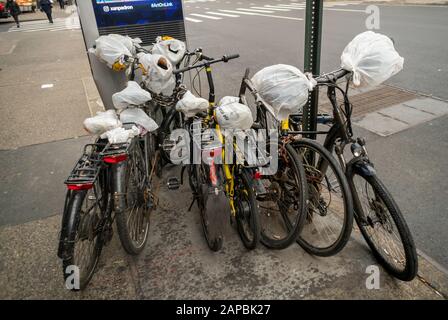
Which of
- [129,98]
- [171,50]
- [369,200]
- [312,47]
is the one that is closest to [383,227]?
[369,200]

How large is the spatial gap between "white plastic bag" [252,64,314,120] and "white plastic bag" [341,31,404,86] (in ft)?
1.00

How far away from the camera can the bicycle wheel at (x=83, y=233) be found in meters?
2.13

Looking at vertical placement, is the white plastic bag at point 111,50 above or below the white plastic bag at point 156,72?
above

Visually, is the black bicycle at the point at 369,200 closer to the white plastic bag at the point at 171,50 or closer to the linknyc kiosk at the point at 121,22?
the white plastic bag at the point at 171,50

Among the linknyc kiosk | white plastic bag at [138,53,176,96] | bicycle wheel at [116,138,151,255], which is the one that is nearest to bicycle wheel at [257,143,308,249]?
bicycle wheel at [116,138,151,255]

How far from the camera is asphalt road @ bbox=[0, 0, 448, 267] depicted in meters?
3.36

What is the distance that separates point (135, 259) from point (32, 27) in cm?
1933

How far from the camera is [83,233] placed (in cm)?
229

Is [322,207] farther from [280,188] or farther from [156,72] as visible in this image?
[156,72]

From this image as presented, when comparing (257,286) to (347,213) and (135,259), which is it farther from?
(135,259)

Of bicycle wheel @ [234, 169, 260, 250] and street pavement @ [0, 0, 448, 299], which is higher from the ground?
bicycle wheel @ [234, 169, 260, 250]

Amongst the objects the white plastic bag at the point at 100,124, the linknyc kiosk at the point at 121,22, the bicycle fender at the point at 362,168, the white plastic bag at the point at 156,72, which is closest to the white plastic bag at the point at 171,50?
the white plastic bag at the point at 156,72

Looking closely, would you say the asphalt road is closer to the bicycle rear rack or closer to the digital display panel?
the bicycle rear rack

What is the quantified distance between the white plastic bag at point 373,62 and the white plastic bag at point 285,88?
1.00 feet
